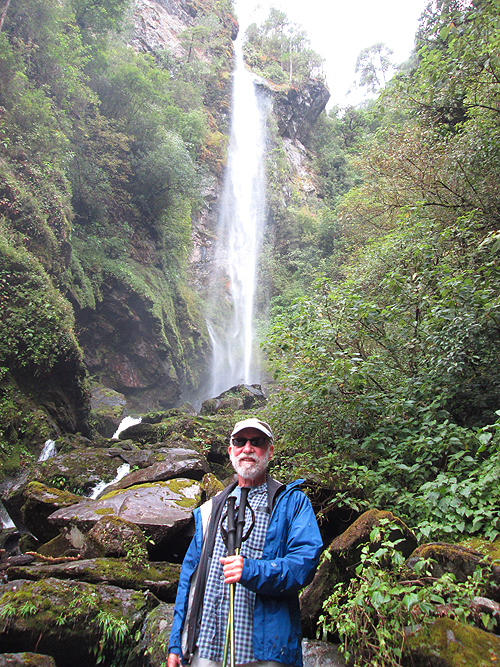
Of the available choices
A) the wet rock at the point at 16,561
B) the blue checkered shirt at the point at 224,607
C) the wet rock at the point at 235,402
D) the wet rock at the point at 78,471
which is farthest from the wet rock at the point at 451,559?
the wet rock at the point at 235,402

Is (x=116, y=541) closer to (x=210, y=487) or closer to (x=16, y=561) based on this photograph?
(x=16, y=561)

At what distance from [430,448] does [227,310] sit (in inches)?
853

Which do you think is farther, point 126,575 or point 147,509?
point 147,509

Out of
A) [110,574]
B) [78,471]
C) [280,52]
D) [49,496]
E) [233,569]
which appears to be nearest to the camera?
[233,569]

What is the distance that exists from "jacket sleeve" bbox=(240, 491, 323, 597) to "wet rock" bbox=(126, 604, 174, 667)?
1.84m

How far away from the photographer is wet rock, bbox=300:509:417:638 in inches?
122

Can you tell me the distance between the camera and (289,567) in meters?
1.70

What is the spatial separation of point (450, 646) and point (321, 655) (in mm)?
964

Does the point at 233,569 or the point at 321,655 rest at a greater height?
the point at 233,569

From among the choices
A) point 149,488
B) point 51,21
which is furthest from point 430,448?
point 51,21

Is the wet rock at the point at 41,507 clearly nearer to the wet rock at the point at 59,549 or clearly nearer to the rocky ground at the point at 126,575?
the rocky ground at the point at 126,575

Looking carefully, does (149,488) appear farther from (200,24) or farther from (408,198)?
(200,24)

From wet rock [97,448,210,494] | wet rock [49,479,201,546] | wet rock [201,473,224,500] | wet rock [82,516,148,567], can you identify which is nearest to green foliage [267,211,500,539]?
wet rock [201,473,224,500]

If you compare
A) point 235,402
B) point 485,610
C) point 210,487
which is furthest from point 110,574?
point 235,402
